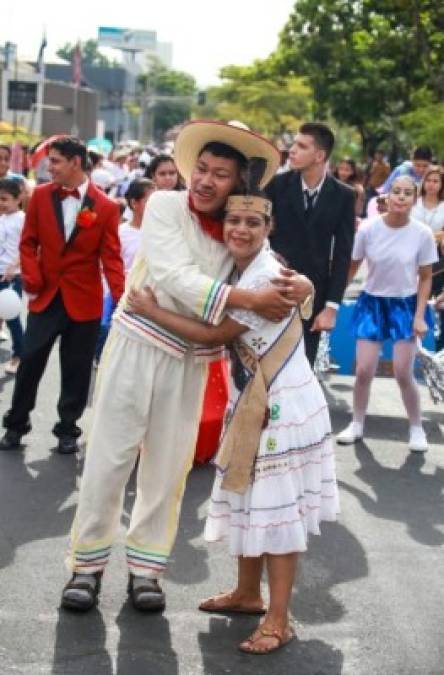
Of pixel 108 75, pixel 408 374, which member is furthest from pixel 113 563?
pixel 108 75

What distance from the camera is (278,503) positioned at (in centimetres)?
463

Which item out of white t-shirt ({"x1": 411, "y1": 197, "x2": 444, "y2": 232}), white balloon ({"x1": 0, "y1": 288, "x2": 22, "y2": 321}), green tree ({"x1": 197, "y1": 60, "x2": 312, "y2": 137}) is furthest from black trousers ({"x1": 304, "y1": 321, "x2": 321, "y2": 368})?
green tree ({"x1": 197, "y1": 60, "x2": 312, "y2": 137})

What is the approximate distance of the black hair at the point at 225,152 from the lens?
15.4ft

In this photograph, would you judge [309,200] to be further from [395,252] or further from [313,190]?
[395,252]

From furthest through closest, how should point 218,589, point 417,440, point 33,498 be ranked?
point 417,440, point 33,498, point 218,589

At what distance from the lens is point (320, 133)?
23.3 ft

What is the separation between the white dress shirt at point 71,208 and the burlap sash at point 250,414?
297 cm

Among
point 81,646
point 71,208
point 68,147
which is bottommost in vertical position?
point 81,646

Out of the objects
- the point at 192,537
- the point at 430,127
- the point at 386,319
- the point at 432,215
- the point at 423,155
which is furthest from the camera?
the point at 430,127

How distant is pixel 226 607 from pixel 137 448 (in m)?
0.73

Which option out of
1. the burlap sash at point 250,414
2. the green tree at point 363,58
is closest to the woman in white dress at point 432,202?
the burlap sash at point 250,414

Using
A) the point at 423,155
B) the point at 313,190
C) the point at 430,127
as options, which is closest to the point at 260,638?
the point at 313,190

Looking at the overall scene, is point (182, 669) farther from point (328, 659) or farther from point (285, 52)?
point (285, 52)

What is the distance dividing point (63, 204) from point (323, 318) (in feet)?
5.47
